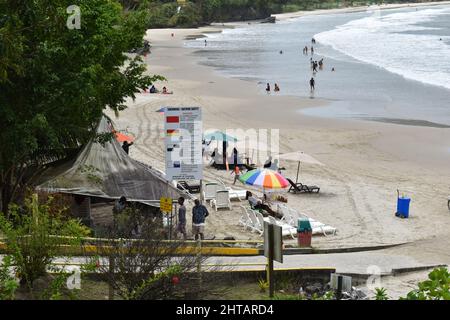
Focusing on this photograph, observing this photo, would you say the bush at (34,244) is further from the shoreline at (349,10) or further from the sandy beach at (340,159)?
the shoreline at (349,10)

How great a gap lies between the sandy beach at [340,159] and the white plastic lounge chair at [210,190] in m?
0.69

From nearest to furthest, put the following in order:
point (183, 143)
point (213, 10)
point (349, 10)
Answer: point (183, 143) → point (213, 10) → point (349, 10)

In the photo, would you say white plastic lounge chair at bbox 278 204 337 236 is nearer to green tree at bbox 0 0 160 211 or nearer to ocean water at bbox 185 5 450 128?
green tree at bbox 0 0 160 211

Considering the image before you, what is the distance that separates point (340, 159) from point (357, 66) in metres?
33.3

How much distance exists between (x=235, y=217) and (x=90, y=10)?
677 cm

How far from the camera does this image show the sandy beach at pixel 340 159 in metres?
19.5

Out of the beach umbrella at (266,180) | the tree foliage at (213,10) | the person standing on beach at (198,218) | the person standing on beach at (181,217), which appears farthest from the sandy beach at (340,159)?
the tree foliage at (213,10)

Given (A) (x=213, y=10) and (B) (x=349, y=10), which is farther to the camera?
(B) (x=349, y=10)

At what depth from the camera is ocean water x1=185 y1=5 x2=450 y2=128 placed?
41188 mm

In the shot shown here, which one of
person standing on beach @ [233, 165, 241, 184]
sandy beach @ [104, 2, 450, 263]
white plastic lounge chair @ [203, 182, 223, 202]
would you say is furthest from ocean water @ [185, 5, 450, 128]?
white plastic lounge chair @ [203, 182, 223, 202]

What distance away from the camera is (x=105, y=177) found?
16.7m

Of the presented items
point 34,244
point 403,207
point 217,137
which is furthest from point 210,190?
point 34,244

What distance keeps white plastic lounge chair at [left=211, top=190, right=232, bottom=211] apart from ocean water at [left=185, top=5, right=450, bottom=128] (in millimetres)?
18008

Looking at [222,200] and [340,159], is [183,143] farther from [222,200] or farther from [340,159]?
[340,159]
